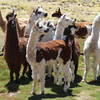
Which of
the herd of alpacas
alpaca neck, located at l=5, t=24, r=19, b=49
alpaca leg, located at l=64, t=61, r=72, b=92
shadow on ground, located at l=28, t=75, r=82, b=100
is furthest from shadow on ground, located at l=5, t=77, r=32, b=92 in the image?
alpaca leg, located at l=64, t=61, r=72, b=92

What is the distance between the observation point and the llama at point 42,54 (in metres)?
10.5

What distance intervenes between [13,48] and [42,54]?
1.75 metres

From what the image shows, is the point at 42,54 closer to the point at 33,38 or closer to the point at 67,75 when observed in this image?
the point at 33,38

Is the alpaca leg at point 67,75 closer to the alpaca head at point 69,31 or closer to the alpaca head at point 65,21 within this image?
the alpaca head at point 69,31

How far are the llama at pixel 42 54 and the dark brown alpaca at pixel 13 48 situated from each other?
1314mm

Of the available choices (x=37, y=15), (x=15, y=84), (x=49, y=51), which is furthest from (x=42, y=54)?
(x=37, y=15)

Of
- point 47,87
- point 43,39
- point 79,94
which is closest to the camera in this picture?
point 79,94

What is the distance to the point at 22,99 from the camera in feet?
35.2

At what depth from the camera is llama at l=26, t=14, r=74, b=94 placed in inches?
413

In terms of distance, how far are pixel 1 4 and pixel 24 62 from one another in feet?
108

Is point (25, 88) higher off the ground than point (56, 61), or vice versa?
point (56, 61)

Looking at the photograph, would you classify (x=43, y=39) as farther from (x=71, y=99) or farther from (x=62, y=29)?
(x=71, y=99)

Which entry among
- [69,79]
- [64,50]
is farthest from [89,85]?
[64,50]

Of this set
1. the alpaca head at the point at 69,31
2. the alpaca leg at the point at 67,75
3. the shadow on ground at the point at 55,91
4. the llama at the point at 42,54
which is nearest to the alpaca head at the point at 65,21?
the alpaca head at the point at 69,31
